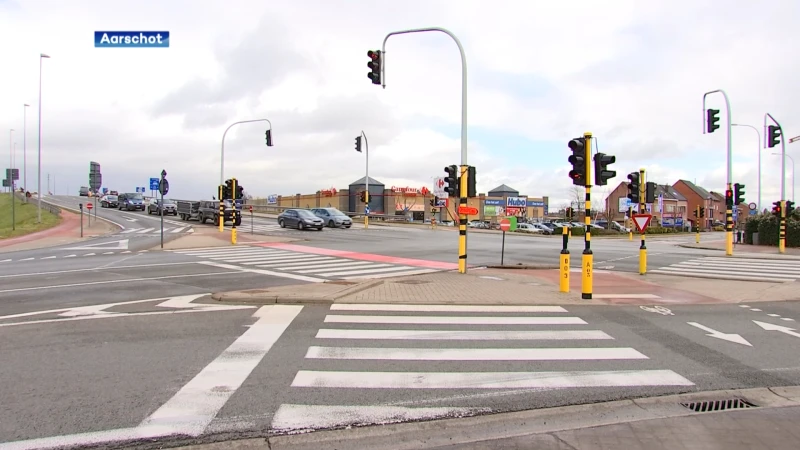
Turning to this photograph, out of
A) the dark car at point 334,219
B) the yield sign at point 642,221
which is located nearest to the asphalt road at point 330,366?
the yield sign at point 642,221

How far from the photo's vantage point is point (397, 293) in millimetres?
10727

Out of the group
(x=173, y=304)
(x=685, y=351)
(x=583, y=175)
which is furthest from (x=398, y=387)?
(x=583, y=175)

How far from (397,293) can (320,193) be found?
72967 mm

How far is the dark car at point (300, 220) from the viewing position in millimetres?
39603

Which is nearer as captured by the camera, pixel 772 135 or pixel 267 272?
pixel 267 272

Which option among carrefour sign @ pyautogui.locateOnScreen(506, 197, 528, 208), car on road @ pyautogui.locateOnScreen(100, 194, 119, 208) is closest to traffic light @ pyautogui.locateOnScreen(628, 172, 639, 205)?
car on road @ pyautogui.locateOnScreen(100, 194, 119, 208)

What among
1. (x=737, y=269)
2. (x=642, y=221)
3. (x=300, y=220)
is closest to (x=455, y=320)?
(x=642, y=221)

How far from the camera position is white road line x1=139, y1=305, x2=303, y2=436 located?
407 cm

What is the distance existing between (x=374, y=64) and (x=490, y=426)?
13383 millimetres

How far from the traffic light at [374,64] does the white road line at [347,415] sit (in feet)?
42.3

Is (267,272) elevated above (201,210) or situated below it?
below

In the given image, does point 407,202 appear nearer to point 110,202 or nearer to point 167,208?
point 167,208

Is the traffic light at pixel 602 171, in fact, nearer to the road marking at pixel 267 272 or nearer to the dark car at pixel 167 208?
the road marking at pixel 267 272

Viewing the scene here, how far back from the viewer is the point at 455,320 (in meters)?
8.14
